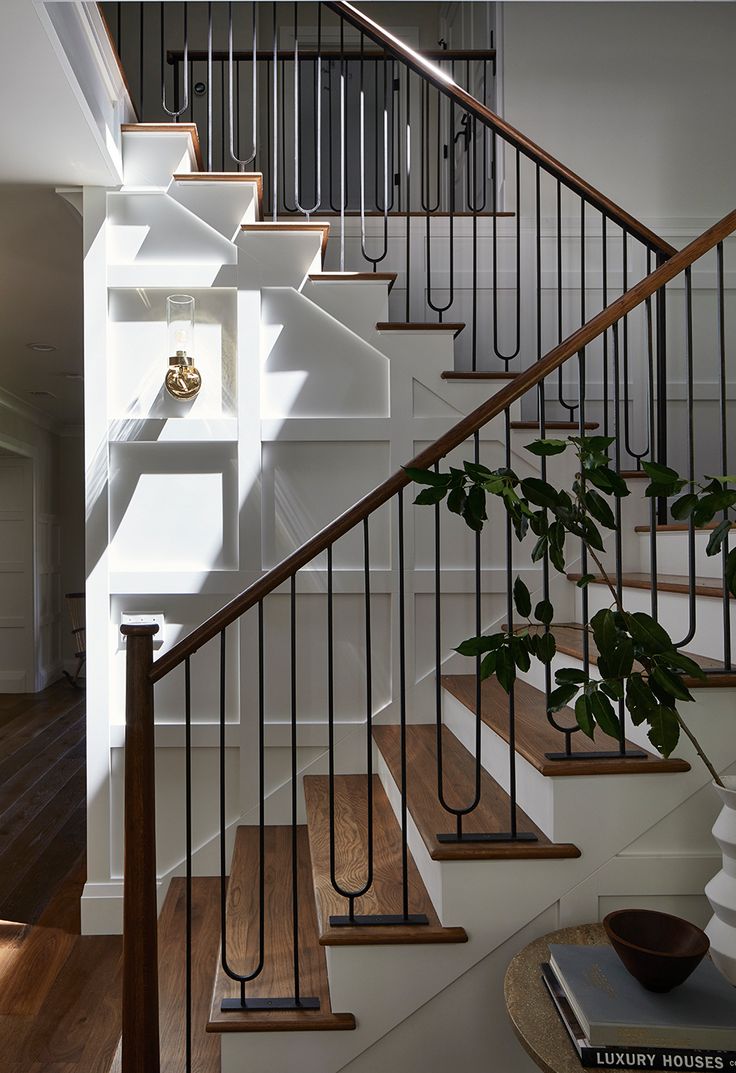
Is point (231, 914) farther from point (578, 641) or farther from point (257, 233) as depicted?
point (257, 233)

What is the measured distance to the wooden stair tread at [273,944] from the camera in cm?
192

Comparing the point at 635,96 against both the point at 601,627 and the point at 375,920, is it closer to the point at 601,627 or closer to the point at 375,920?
the point at 601,627

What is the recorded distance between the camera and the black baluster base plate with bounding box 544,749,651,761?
6.50ft

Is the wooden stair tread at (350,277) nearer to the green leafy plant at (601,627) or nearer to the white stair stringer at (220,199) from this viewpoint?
the white stair stringer at (220,199)

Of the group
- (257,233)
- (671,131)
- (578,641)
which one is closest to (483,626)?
(578,641)

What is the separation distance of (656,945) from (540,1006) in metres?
0.28

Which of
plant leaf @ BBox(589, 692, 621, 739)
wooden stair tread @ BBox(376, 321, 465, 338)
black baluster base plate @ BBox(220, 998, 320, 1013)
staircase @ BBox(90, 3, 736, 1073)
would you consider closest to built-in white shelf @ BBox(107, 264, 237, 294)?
staircase @ BBox(90, 3, 736, 1073)

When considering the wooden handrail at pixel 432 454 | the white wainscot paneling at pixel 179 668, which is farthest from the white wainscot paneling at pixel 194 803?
the wooden handrail at pixel 432 454

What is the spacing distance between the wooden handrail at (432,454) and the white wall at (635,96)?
237 cm

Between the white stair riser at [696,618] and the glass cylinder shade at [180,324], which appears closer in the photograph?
the white stair riser at [696,618]

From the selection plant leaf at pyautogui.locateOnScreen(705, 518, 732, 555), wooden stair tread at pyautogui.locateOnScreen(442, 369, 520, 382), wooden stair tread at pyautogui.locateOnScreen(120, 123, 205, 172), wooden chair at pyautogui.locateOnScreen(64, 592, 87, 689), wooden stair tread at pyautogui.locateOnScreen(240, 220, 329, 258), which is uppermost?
wooden stair tread at pyautogui.locateOnScreen(120, 123, 205, 172)

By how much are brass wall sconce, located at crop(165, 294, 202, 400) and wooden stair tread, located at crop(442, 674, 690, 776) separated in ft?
4.89

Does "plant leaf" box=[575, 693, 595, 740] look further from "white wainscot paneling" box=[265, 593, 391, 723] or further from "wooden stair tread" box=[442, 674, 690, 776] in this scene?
"white wainscot paneling" box=[265, 593, 391, 723]

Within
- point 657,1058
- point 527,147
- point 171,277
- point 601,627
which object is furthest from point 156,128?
point 657,1058
